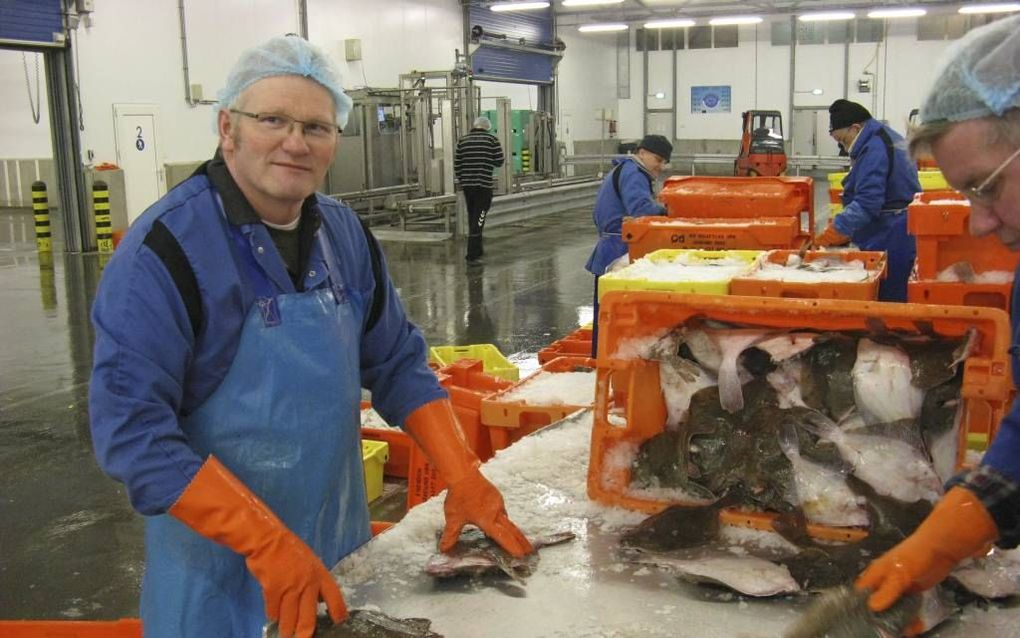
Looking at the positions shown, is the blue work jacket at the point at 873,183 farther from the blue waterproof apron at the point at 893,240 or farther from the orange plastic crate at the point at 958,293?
the orange plastic crate at the point at 958,293

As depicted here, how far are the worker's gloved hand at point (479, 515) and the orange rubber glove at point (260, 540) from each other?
0.43m

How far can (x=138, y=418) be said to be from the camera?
180cm

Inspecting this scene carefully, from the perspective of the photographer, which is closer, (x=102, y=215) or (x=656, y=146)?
(x=656, y=146)

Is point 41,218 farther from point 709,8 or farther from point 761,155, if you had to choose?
point 709,8

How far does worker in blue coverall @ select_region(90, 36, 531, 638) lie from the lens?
70.8 inches

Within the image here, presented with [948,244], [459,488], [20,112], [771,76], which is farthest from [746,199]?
[771,76]

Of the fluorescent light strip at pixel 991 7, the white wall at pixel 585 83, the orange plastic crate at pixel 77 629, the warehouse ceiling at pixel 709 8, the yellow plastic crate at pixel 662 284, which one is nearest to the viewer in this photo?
the orange plastic crate at pixel 77 629

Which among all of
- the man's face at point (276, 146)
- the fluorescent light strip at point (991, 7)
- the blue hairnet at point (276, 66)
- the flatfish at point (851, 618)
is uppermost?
the fluorescent light strip at point (991, 7)

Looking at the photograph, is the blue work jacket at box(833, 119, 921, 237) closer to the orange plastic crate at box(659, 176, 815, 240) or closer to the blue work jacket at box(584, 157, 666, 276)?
the orange plastic crate at box(659, 176, 815, 240)

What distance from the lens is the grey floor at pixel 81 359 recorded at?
159 inches

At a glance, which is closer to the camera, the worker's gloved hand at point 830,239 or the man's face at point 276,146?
the man's face at point 276,146

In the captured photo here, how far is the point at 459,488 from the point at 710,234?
3.20 meters

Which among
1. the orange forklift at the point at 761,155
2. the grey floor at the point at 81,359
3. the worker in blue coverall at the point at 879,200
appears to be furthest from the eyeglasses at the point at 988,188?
the orange forklift at the point at 761,155

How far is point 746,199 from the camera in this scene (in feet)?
19.1
